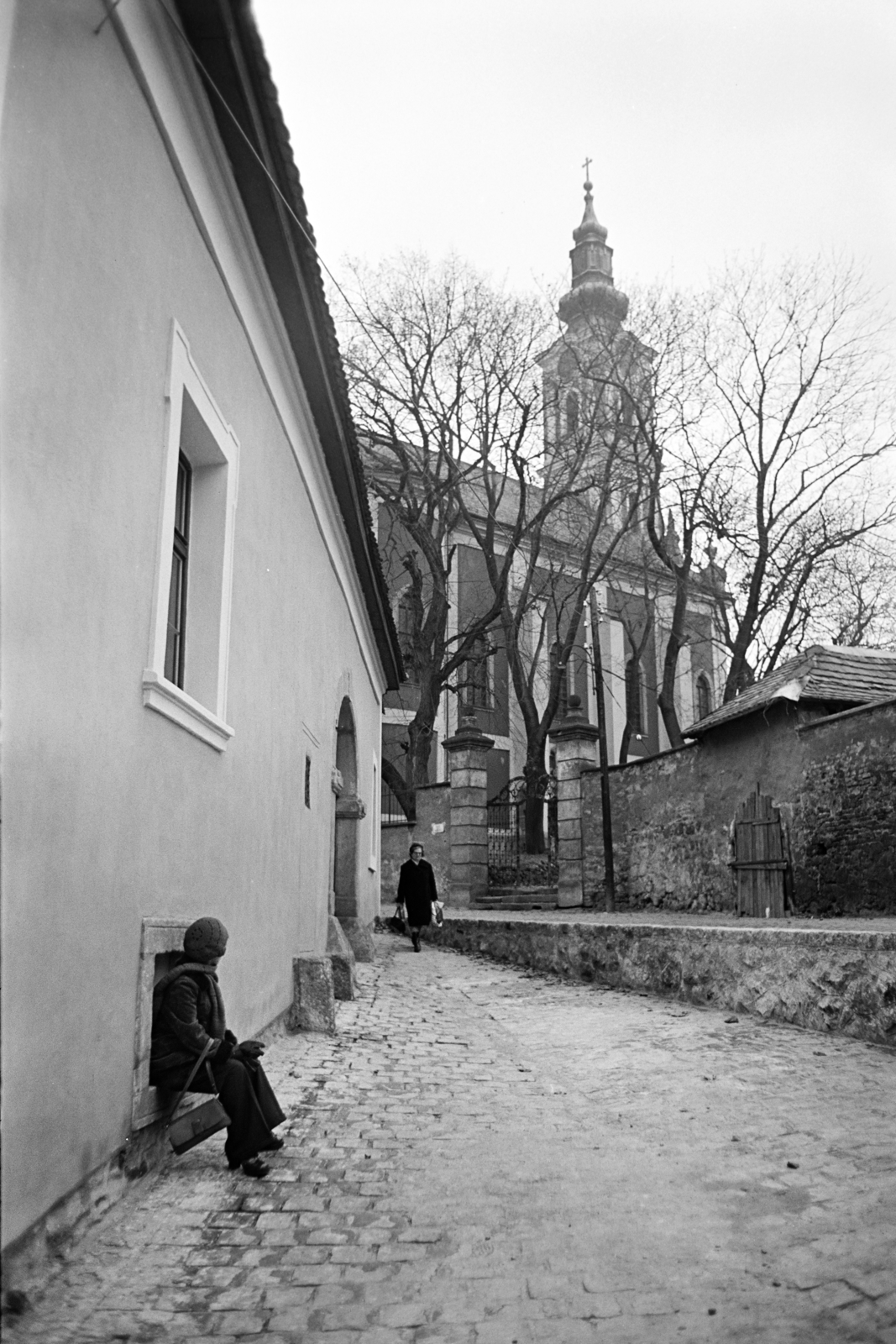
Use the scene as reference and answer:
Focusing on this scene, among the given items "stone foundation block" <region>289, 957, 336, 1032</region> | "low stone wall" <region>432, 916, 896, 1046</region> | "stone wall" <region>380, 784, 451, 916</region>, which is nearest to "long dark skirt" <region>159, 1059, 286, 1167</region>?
"stone foundation block" <region>289, 957, 336, 1032</region>

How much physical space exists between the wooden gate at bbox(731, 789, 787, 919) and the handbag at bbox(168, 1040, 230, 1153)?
973cm

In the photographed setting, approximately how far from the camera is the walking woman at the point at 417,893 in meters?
14.8

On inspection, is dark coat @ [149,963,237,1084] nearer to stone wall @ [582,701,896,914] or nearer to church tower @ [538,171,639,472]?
stone wall @ [582,701,896,914]

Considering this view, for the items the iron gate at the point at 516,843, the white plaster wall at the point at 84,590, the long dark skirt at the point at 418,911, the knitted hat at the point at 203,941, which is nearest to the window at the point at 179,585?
the white plaster wall at the point at 84,590

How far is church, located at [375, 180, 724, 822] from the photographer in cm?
2350

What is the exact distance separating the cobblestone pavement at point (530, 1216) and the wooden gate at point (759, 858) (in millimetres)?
6809

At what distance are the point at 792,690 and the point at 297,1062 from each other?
8.60 meters

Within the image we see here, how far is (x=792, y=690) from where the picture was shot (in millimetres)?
12727

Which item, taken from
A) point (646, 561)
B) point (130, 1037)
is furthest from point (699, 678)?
point (130, 1037)

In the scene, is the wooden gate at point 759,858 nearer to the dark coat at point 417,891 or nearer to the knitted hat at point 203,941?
the dark coat at point 417,891

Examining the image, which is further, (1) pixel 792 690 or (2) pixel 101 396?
(1) pixel 792 690

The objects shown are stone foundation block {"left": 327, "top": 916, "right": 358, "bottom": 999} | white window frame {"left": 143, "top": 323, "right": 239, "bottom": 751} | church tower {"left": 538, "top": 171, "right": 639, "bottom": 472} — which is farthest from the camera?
church tower {"left": 538, "top": 171, "right": 639, "bottom": 472}

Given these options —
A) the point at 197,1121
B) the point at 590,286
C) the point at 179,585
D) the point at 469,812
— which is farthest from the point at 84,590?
the point at 590,286

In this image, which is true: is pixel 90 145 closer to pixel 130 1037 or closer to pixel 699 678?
pixel 130 1037
